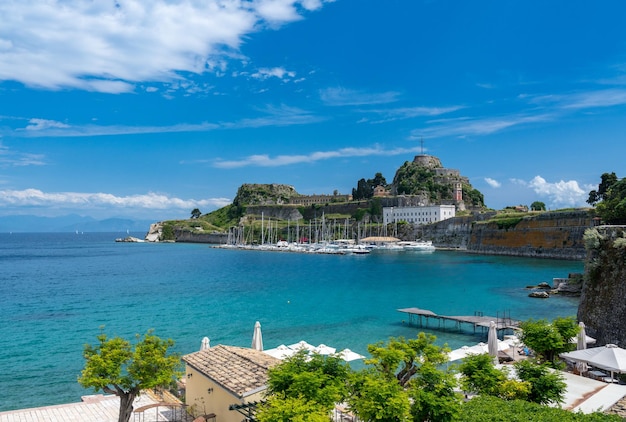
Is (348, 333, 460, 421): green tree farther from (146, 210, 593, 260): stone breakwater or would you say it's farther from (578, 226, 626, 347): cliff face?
(146, 210, 593, 260): stone breakwater

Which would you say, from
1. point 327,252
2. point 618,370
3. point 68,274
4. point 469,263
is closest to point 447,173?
point 327,252

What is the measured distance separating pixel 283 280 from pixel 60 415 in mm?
41529

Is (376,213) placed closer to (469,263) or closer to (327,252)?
(327,252)

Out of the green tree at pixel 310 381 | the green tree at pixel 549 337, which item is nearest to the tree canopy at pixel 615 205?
the green tree at pixel 549 337

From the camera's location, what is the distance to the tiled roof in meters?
11.5

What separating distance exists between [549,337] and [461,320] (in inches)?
410

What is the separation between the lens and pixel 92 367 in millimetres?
11961

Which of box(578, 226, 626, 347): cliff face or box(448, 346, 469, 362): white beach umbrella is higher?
box(578, 226, 626, 347): cliff face

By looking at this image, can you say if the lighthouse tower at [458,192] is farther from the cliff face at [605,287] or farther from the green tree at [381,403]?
the green tree at [381,403]

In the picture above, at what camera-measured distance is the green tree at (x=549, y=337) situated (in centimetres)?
1602

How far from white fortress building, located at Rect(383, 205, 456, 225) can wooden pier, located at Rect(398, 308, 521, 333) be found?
92912 millimetres

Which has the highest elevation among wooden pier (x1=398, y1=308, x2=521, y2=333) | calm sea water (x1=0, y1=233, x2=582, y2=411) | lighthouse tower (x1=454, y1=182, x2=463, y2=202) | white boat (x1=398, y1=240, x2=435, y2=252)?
lighthouse tower (x1=454, y1=182, x2=463, y2=202)

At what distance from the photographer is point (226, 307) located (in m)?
36.2

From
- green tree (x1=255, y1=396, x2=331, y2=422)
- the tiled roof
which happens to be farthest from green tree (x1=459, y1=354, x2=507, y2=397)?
the tiled roof
